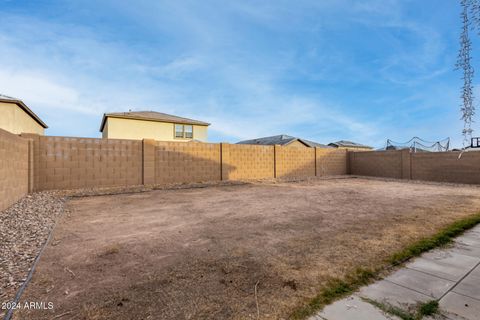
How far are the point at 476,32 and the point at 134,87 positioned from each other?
1566 centimetres

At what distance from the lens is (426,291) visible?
6.86ft

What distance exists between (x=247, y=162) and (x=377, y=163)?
1002 centimetres

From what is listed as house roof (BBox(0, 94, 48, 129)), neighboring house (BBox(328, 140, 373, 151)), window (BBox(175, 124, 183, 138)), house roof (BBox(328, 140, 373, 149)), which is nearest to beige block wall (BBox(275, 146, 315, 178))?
window (BBox(175, 124, 183, 138))

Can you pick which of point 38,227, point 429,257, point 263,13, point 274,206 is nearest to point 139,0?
point 263,13

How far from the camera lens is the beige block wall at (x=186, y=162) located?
1037cm

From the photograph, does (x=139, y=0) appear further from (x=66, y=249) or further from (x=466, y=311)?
(x=466, y=311)

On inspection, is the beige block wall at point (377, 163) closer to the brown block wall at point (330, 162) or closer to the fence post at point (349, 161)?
the fence post at point (349, 161)

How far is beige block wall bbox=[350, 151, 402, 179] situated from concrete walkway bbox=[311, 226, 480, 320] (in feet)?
47.1

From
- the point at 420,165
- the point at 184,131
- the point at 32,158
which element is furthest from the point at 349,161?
the point at 32,158

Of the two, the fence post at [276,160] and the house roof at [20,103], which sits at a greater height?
the house roof at [20,103]

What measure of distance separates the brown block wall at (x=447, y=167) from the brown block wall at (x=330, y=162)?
433 centimetres

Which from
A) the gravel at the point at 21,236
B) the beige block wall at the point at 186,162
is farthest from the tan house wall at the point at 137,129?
the gravel at the point at 21,236

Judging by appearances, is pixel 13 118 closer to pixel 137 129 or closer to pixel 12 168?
pixel 137 129

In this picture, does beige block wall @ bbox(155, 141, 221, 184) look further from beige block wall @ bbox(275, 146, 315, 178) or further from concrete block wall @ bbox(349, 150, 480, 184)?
concrete block wall @ bbox(349, 150, 480, 184)
